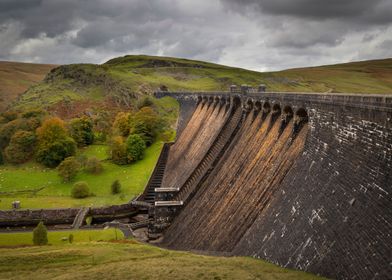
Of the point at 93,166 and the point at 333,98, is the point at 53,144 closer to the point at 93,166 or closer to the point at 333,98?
the point at 93,166

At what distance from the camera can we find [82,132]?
10006 centimetres

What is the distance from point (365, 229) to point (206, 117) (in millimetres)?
55029

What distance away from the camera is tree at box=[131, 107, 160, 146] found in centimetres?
9519

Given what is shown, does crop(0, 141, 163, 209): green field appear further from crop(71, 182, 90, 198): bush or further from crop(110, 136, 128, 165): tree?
crop(110, 136, 128, 165): tree

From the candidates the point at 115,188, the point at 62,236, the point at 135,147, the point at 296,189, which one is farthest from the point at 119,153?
the point at 296,189

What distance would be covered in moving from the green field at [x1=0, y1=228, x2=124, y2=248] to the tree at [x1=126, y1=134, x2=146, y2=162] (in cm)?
3399

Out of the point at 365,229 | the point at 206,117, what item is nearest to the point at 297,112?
the point at 365,229

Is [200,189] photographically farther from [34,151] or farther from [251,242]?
[34,151]

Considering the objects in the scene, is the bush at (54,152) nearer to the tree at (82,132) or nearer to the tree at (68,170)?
the tree at (82,132)

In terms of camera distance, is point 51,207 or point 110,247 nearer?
point 110,247

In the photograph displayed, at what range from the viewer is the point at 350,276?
1638cm

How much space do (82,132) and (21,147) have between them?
50.9 feet

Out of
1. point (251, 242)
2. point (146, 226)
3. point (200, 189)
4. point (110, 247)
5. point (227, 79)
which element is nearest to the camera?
point (251, 242)

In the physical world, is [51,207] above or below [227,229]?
below
